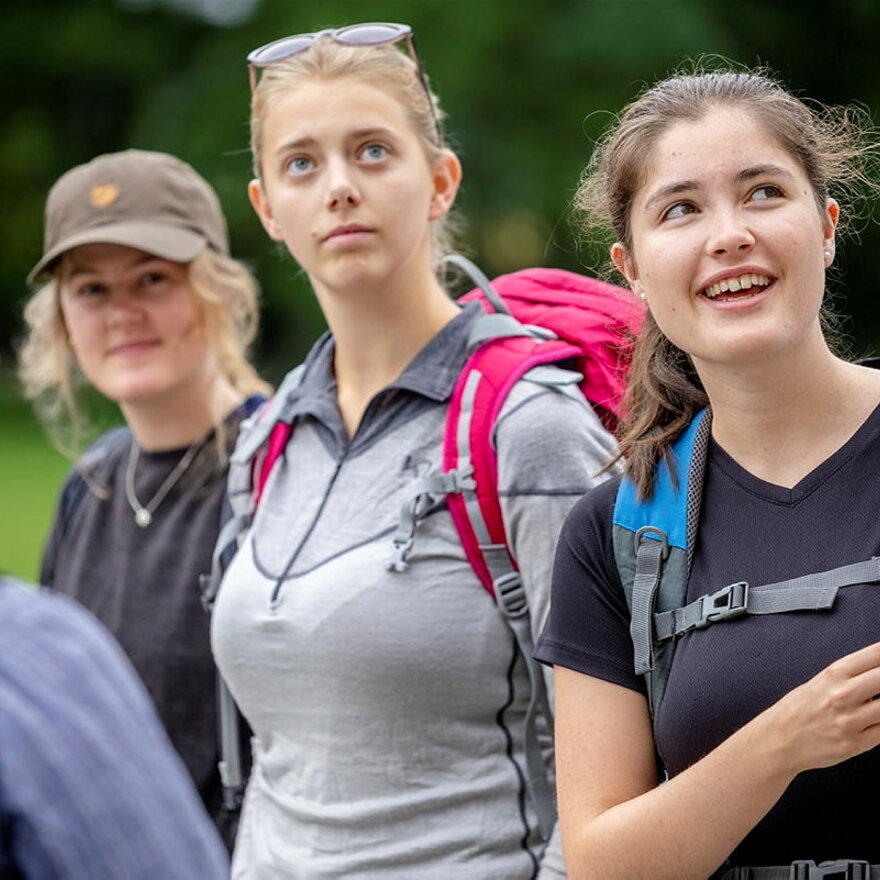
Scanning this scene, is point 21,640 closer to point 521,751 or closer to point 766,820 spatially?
point 766,820

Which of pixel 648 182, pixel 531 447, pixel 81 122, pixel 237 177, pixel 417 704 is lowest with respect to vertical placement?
pixel 417 704

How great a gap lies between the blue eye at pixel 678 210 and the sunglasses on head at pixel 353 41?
0.99 metres

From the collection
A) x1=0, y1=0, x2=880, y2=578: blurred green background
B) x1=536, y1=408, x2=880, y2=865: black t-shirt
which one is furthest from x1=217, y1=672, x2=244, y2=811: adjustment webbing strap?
x1=0, y1=0, x2=880, y2=578: blurred green background

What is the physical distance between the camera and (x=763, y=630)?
2.25m

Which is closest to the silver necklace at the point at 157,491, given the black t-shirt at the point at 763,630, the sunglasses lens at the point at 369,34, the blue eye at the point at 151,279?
the blue eye at the point at 151,279

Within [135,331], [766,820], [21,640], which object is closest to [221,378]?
[135,331]

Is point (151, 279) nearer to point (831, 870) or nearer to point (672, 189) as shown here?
point (672, 189)

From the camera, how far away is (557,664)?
2443 millimetres

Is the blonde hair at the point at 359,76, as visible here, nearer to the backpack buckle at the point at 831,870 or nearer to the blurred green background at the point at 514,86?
the backpack buckle at the point at 831,870

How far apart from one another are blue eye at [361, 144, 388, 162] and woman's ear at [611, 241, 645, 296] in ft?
2.33

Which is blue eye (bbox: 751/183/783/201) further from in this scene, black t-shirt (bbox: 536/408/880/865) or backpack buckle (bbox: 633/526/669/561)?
backpack buckle (bbox: 633/526/669/561)

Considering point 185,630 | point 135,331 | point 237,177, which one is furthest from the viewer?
point 237,177

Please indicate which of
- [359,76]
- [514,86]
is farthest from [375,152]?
[514,86]

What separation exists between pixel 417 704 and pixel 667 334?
32.6 inches
